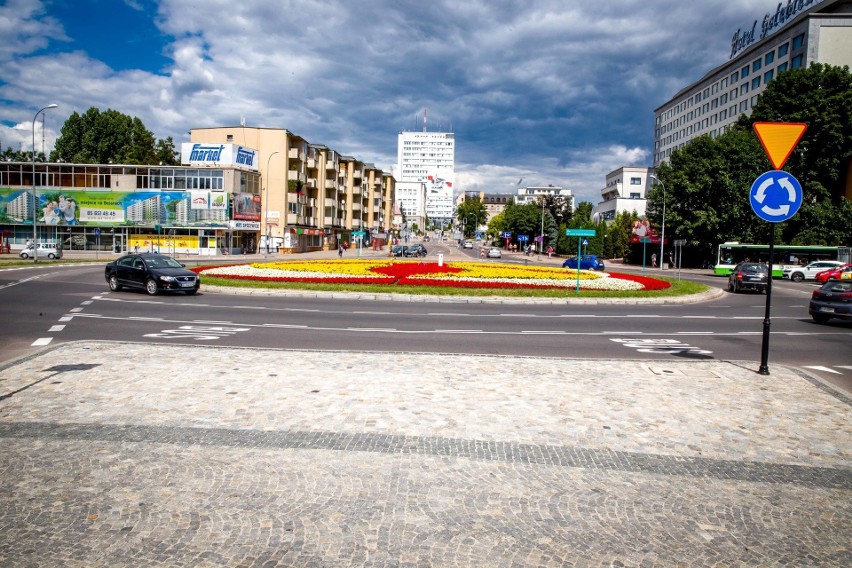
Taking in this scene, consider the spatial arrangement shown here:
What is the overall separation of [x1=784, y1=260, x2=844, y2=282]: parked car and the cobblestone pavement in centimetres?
4222

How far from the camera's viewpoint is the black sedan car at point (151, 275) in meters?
20.8

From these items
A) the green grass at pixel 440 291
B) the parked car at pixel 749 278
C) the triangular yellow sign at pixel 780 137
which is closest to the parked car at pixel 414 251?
the parked car at pixel 749 278

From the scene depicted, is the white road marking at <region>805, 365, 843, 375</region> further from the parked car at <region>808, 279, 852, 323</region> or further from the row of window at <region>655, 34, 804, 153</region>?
the row of window at <region>655, 34, 804, 153</region>

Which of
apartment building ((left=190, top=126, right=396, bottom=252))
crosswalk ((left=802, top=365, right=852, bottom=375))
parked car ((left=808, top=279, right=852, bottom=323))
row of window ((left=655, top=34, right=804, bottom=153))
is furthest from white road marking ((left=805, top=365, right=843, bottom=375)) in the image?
row of window ((left=655, top=34, right=804, bottom=153))

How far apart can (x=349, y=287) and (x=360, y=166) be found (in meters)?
80.5

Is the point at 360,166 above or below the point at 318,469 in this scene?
above

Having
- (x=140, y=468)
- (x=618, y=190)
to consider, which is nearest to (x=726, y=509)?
(x=140, y=468)

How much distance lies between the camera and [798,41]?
6675 centimetres

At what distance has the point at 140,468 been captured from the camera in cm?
488

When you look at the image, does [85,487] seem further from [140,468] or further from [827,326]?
[827,326]

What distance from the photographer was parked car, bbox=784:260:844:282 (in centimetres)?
4241

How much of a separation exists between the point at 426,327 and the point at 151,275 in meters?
12.4

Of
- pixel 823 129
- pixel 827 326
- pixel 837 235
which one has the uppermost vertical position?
pixel 823 129

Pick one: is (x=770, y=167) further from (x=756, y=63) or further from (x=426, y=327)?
(x=426, y=327)
